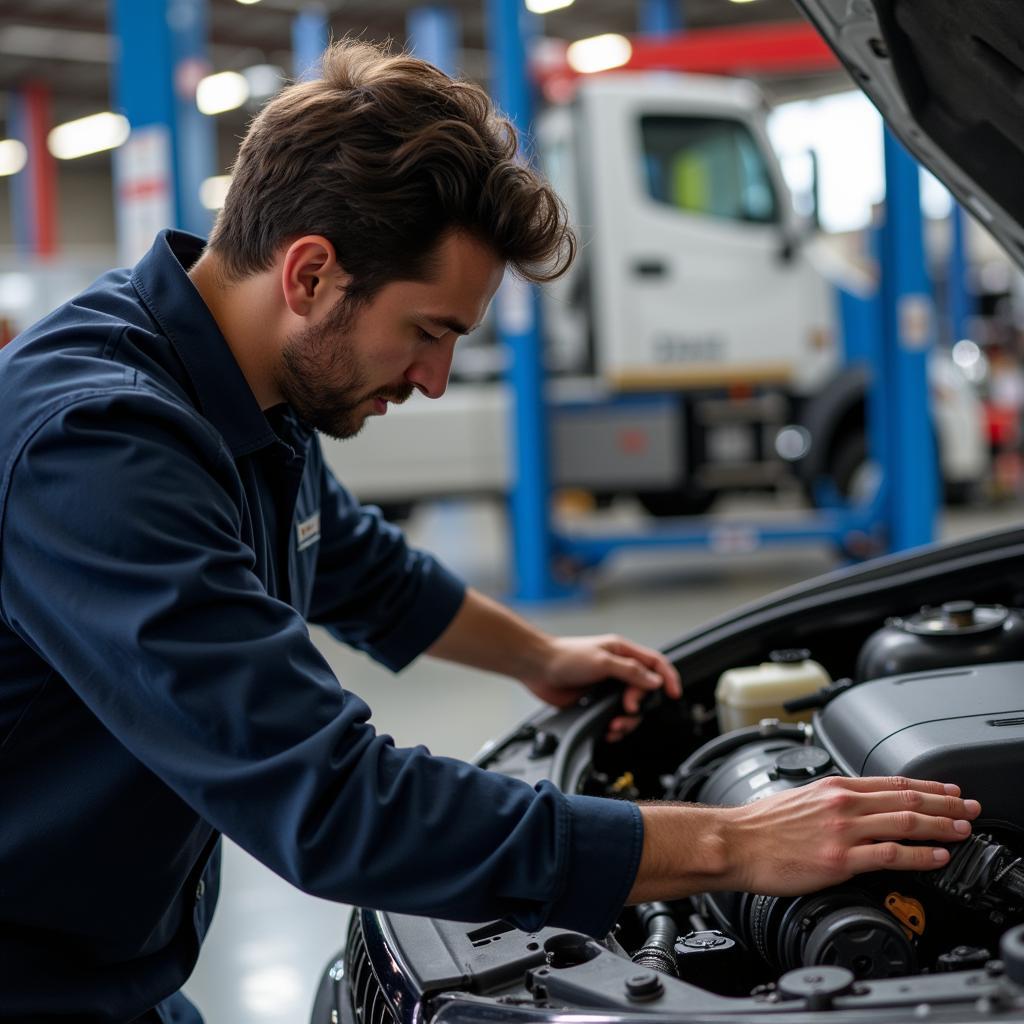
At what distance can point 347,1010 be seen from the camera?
1.27 metres

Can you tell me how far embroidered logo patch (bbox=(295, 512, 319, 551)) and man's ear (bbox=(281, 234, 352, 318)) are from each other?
0.34 m

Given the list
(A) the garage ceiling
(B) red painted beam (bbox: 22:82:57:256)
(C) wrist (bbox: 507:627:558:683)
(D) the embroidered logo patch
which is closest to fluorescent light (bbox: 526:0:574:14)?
(A) the garage ceiling

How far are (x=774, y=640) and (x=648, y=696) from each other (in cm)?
23

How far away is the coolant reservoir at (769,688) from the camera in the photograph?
5.30 feet

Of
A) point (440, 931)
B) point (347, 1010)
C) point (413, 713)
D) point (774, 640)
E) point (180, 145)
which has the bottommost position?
point (413, 713)

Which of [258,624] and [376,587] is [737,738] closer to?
[376,587]

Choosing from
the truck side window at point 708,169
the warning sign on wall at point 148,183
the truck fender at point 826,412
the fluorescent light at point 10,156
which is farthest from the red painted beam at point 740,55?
the fluorescent light at point 10,156

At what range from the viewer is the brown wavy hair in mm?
1151

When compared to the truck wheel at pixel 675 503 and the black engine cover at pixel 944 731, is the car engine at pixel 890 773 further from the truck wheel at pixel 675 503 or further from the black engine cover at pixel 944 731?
the truck wheel at pixel 675 503

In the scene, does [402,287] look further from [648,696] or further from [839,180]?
[839,180]

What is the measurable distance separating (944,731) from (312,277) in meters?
0.73

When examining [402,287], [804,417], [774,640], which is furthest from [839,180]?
[402,287]

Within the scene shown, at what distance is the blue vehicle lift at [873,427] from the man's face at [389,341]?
4.14 metres

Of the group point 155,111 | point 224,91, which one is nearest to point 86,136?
point 224,91
